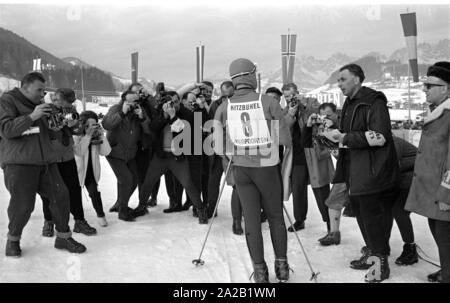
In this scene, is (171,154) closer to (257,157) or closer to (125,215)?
(125,215)

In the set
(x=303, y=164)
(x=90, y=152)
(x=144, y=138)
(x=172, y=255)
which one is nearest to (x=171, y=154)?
(x=144, y=138)

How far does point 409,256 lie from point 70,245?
12.6ft

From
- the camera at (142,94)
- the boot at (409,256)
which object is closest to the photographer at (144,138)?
the camera at (142,94)

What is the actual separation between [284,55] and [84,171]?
12914 millimetres

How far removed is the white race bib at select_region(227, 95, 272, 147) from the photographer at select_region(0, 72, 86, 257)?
1952 mm

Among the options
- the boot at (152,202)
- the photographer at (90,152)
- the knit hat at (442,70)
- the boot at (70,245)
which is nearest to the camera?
the knit hat at (442,70)

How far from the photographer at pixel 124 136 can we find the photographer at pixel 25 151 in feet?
4.86

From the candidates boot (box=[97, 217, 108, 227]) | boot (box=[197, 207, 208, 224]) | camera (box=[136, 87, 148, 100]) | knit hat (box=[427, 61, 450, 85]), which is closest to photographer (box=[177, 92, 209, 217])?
boot (box=[197, 207, 208, 224])

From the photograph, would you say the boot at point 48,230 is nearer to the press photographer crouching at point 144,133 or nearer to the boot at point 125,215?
the boot at point 125,215

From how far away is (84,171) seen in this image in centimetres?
568

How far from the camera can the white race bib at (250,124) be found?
149 inches

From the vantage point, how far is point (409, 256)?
14.3ft

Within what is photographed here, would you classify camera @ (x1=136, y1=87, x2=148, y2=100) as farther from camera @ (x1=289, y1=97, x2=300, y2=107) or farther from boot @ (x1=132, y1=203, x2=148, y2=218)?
camera @ (x1=289, y1=97, x2=300, y2=107)

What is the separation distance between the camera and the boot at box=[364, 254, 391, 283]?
385 cm
